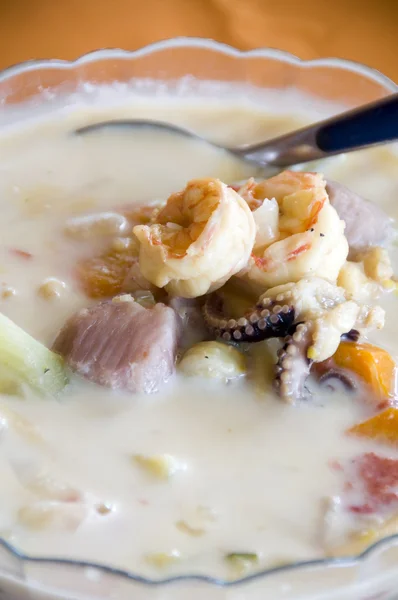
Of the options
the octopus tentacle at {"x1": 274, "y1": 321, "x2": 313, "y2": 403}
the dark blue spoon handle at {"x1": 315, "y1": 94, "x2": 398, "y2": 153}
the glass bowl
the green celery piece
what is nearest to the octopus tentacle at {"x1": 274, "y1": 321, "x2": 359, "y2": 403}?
the octopus tentacle at {"x1": 274, "y1": 321, "x2": 313, "y2": 403}

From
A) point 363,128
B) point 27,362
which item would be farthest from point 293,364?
point 363,128

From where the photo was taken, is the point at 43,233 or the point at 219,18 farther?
the point at 219,18

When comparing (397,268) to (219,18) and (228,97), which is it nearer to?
(228,97)

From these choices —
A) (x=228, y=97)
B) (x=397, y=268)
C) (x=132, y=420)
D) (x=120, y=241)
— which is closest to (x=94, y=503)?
(x=132, y=420)

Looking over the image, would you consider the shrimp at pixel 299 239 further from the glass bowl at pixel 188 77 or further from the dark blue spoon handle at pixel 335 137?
the glass bowl at pixel 188 77

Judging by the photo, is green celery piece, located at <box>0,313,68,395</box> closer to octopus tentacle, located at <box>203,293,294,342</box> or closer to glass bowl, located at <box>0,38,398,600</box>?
octopus tentacle, located at <box>203,293,294,342</box>
